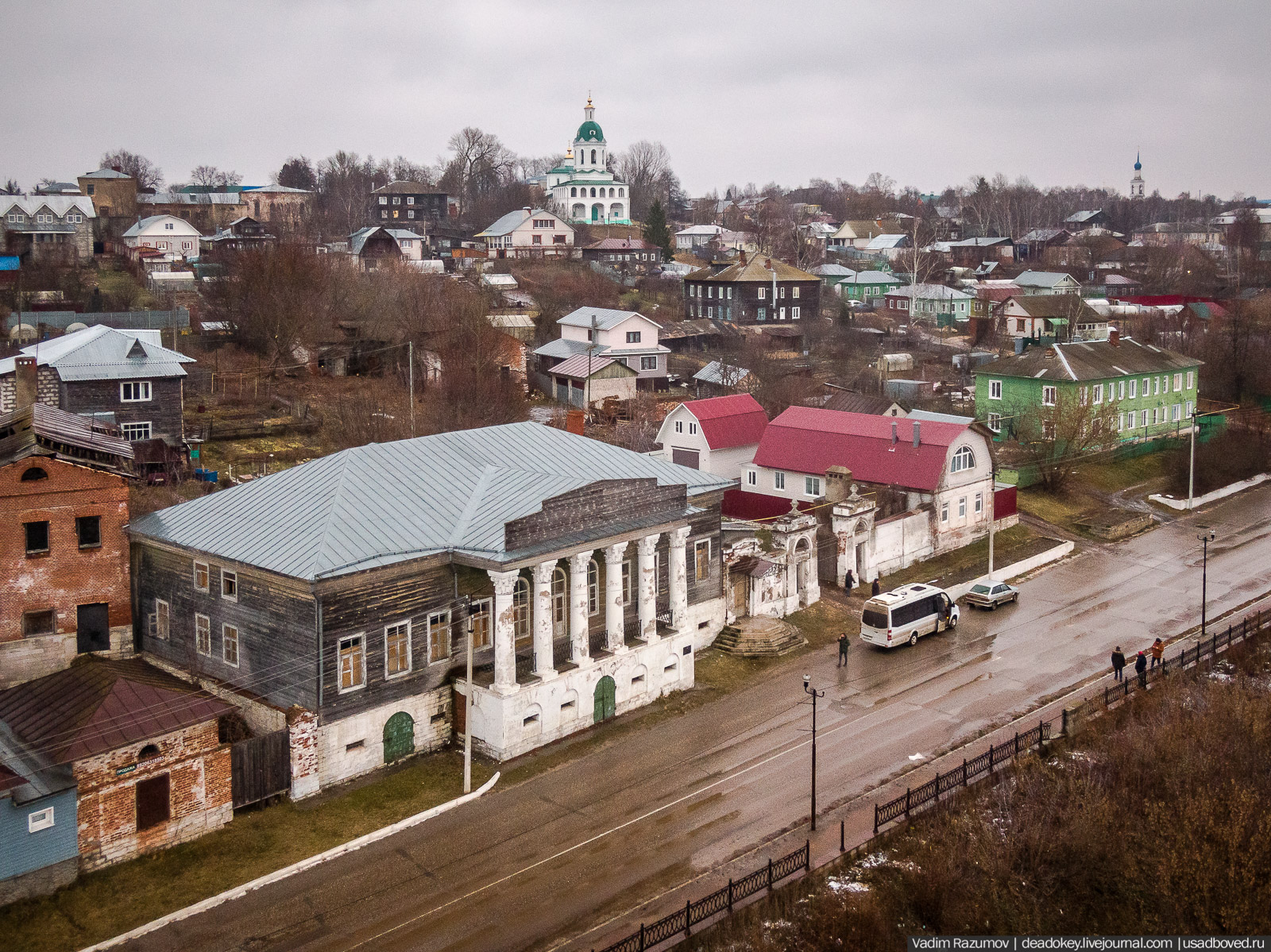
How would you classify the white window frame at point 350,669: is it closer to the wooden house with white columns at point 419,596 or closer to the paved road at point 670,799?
the wooden house with white columns at point 419,596

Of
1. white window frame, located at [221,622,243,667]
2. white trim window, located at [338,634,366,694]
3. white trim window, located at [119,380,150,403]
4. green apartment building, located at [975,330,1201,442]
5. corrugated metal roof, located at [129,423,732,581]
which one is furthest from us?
green apartment building, located at [975,330,1201,442]

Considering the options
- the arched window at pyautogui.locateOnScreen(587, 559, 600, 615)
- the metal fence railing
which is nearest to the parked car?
the metal fence railing

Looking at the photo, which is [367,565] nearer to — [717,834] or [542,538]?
[542,538]

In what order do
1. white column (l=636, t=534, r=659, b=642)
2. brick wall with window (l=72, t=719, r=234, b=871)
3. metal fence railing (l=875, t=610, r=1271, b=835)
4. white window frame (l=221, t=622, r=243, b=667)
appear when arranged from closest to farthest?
brick wall with window (l=72, t=719, r=234, b=871) → metal fence railing (l=875, t=610, r=1271, b=835) → white window frame (l=221, t=622, r=243, b=667) → white column (l=636, t=534, r=659, b=642)

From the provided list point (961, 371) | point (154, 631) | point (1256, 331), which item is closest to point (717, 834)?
point (154, 631)

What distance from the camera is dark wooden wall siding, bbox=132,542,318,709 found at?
26078 mm

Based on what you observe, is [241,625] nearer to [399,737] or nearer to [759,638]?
[399,737]

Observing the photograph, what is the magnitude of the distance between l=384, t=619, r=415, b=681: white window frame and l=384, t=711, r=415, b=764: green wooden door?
886 mm

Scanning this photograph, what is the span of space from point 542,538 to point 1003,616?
17450 mm

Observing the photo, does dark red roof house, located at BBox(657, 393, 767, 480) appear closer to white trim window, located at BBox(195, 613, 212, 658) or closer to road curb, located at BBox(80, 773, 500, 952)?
road curb, located at BBox(80, 773, 500, 952)

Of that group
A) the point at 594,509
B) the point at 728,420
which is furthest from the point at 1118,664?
the point at 728,420

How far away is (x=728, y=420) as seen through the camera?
48688 millimetres

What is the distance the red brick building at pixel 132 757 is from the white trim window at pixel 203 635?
2674mm

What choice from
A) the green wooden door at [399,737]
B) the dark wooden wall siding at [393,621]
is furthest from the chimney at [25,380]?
the green wooden door at [399,737]
